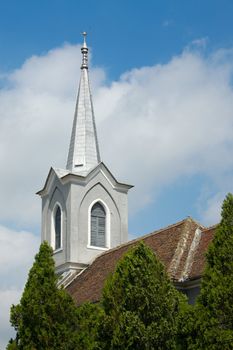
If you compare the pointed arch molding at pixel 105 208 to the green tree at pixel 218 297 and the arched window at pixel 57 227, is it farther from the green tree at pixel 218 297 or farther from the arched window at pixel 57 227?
the green tree at pixel 218 297

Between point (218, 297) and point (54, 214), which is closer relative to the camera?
point (218, 297)

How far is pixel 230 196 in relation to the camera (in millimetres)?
18969

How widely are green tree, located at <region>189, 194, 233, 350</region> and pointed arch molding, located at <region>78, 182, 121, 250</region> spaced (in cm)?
1933

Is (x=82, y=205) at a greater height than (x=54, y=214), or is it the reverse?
(x=54, y=214)

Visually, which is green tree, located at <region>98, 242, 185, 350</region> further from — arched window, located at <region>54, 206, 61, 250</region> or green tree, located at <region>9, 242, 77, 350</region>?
arched window, located at <region>54, 206, 61, 250</region>

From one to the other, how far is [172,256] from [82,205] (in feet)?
37.2

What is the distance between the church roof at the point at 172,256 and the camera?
26438 millimetres

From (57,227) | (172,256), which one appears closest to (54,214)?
(57,227)

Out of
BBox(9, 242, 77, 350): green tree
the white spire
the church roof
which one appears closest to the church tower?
the white spire

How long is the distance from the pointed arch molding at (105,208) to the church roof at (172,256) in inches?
114

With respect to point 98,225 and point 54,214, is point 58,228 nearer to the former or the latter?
point 54,214

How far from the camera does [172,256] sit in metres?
27.5

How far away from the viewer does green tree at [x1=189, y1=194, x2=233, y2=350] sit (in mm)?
17531

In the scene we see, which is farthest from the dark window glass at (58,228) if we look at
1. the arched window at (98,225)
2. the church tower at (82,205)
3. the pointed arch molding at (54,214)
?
the arched window at (98,225)
